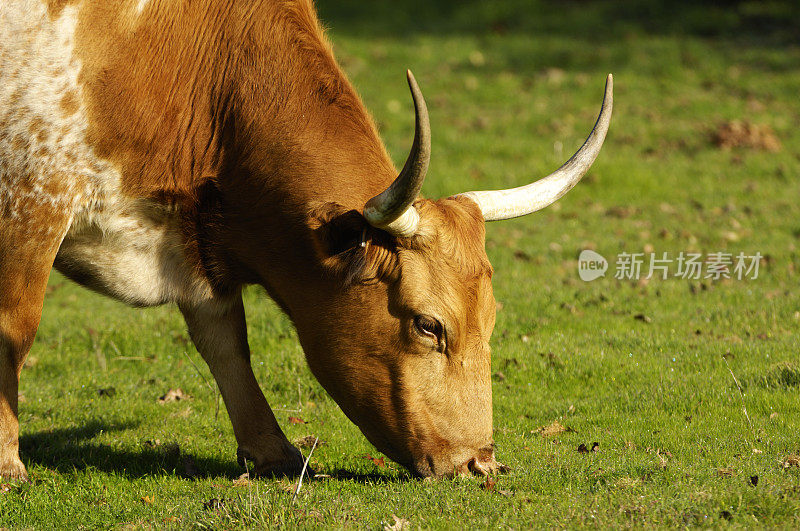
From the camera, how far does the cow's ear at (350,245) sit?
502 cm

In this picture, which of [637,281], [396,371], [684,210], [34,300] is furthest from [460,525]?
[684,210]

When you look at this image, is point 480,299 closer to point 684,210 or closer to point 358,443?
point 358,443

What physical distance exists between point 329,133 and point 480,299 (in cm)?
127

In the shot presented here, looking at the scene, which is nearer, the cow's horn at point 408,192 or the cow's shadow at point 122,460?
the cow's horn at point 408,192

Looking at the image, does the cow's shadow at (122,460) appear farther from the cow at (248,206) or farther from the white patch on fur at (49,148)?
the white patch on fur at (49,148)

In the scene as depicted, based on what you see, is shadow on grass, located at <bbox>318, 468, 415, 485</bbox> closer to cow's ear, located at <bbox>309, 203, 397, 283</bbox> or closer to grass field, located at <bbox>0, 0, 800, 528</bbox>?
grass field, located at <bbox>0, 0, 800, 528</bbox>

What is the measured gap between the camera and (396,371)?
5.07 m

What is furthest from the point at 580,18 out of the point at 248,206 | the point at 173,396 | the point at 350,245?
the point at 350,245

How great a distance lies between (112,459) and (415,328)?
7.63 feet

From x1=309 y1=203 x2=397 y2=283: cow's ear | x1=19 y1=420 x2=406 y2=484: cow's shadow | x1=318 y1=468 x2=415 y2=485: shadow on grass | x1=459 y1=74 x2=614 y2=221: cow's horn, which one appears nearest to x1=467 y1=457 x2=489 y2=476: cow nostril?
x1=318 y1=468 x2=415 y2=485: shadow on grass

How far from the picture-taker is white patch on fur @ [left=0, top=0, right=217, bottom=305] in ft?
17.1

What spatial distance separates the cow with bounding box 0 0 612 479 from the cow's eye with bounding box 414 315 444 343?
0.03 ft

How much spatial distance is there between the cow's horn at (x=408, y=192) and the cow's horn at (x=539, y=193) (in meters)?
0.74

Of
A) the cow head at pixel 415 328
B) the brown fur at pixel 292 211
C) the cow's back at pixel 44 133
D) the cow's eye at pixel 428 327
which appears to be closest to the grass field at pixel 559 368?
the cow head at pixel 415 328
